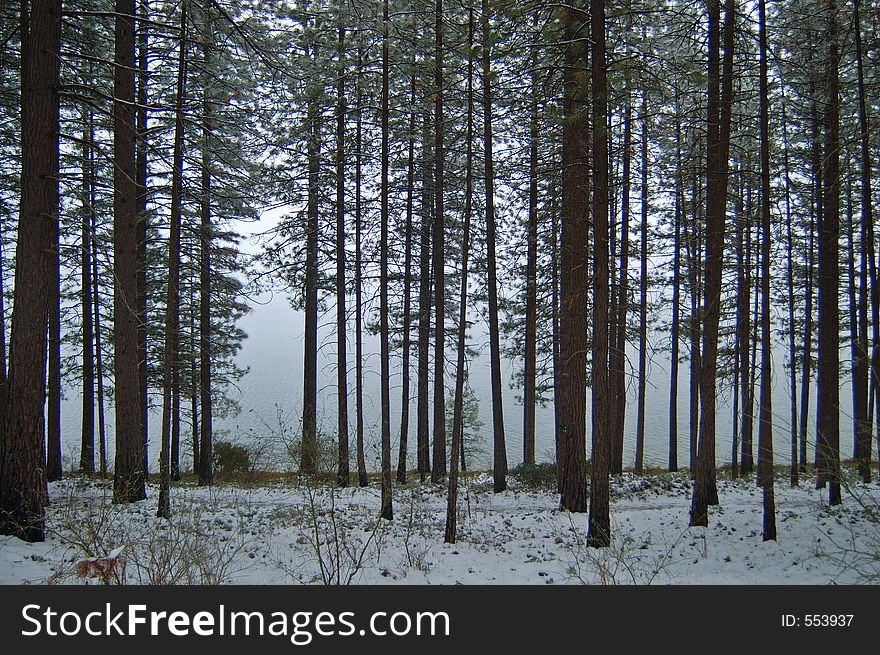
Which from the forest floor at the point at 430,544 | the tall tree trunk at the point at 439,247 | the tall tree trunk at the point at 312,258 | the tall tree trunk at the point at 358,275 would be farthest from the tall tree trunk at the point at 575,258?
the tall tree trunk at the point at 312,258

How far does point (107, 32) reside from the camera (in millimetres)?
11945

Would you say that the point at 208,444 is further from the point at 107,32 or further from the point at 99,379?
the point at 107,32

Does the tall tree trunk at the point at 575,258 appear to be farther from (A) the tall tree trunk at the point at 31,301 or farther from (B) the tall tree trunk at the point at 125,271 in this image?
(B) the tall tree trunk at the point at 125,271

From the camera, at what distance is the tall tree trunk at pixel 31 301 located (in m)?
6.90

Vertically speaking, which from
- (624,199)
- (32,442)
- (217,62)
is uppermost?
(217,62)

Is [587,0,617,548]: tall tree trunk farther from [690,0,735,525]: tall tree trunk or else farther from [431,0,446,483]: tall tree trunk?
[431,0,446,483]: tall tree trunk

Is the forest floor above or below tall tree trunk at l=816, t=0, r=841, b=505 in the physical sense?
below

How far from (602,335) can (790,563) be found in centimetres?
428

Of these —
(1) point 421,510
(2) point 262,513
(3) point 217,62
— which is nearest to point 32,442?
(2) point 262,513

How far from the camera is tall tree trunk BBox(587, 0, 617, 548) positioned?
25.7ft

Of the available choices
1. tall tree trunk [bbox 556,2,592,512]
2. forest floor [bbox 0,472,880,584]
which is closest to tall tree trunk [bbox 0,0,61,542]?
forest floor [bbox 0,472,880,584]

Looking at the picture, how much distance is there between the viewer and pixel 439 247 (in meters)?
11.0

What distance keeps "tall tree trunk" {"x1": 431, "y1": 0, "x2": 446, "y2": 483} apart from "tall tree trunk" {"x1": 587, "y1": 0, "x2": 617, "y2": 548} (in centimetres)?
256

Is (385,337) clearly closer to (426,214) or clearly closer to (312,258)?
(426,214)
